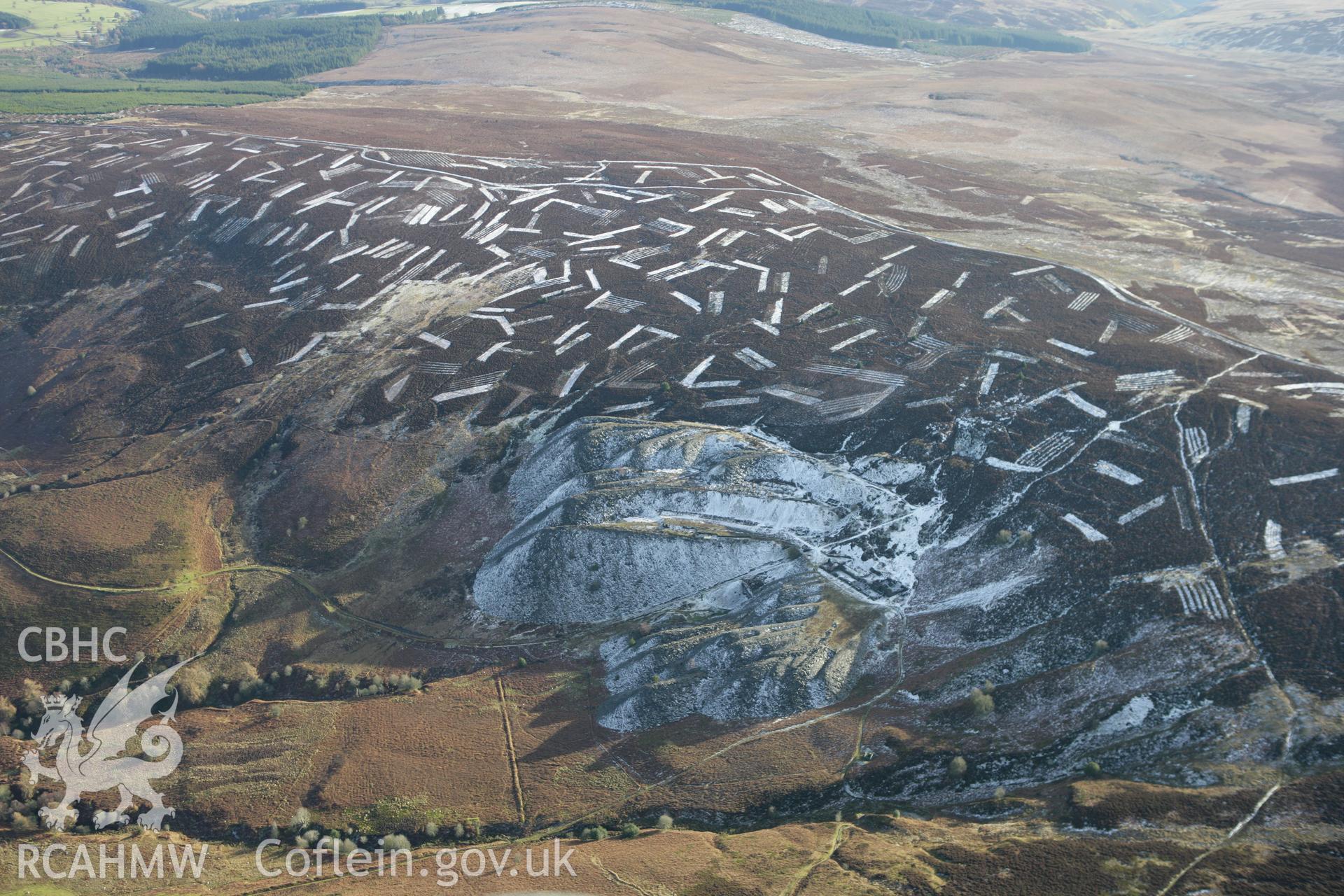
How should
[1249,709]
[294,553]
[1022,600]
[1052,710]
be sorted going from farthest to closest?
[294,553]
[1022,600]
[1052,710]
[1249,709]

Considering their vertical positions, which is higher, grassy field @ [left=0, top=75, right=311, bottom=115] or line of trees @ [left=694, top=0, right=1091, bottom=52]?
line of trees @ [left=694, top=0, right=1091, bottom=52]

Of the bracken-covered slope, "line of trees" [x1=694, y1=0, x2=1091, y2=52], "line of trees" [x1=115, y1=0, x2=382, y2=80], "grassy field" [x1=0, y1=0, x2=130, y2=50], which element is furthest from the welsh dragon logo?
"grassy field" [x1=0, y1=0, x2=130, y2=50]

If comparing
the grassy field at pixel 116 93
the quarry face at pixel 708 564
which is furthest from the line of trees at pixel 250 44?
the quarry face at pixel 708 564

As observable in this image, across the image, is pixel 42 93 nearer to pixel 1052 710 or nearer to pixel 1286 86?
pixel 1052 710

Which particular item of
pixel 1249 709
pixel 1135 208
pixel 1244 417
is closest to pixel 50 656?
pixel 1249 709

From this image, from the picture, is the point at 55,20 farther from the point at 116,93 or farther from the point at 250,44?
the point at 116,93

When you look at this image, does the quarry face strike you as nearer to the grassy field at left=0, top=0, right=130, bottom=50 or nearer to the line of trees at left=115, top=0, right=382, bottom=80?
the line of trees at left=115, top=0, right=382, bottom=80

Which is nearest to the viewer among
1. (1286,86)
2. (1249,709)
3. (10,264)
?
(1249,709)
